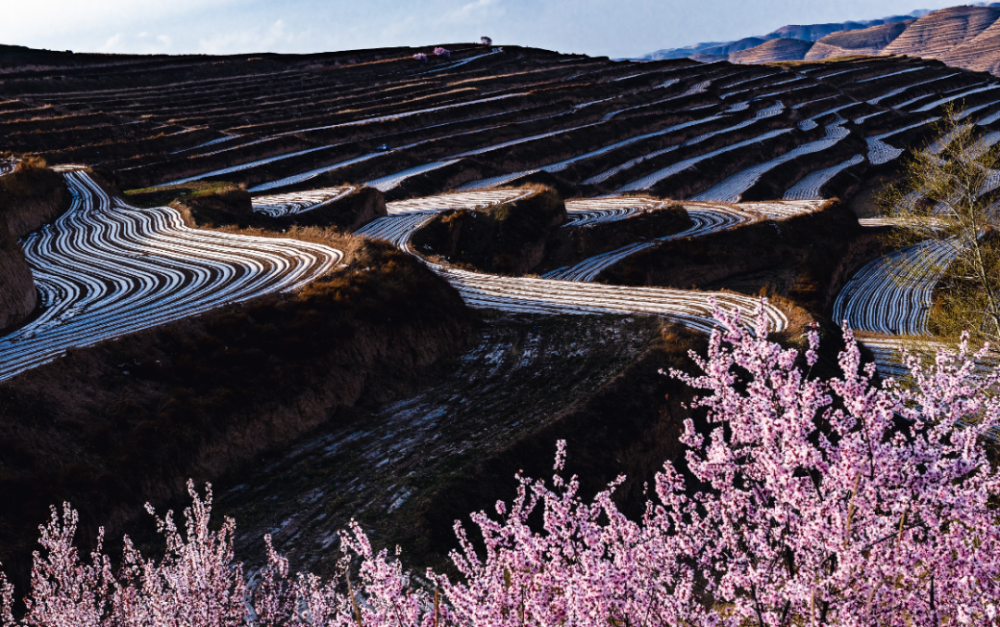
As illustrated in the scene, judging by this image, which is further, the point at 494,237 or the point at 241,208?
the point at 241,208

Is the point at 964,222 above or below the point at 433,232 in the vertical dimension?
below

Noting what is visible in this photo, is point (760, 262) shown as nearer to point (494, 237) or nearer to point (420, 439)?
point (494, 237)

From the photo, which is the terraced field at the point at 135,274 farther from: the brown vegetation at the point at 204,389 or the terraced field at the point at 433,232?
the brown vegetation at the point at 204,389

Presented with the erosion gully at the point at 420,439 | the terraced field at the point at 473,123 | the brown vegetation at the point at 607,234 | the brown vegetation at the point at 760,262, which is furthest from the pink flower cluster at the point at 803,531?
the terraced field at the point at 473,123

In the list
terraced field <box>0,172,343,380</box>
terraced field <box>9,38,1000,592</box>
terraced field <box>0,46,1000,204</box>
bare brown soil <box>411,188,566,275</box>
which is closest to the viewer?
terraced field <box>9,38,1000,592</box>

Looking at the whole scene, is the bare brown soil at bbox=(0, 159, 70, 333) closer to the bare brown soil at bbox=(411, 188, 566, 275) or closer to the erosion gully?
the erosion gully

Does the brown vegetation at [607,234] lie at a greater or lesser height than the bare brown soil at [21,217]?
lesser

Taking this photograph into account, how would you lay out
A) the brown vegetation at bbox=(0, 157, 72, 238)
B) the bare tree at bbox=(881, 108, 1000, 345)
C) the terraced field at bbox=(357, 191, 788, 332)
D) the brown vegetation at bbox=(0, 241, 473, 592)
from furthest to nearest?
the brown vegetation at bbox=(0, 157, 72, 238), the terraced field at bbox=(357, 191, 788, 332), the bare tree at bbox=(881, 108, 1000, 345), the brown vegetation at bbox=(0, 241, 473, 592)

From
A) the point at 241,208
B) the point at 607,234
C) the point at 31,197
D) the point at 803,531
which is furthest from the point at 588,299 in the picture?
the point at 31,197

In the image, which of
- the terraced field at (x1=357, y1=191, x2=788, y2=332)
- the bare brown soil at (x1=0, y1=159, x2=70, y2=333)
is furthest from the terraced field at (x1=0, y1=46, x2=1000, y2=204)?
the terraced field at (x1=357, y1=191, x2=788, y2=332)

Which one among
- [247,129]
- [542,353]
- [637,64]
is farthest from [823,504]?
[637,64]

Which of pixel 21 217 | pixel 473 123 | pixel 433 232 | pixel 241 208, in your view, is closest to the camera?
pixel 21 217

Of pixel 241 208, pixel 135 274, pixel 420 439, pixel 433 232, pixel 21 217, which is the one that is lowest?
pixel 420 439

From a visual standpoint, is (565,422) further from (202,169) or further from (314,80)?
(314,80)
